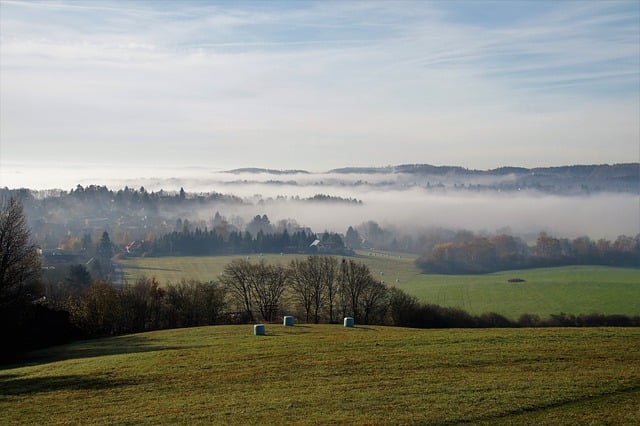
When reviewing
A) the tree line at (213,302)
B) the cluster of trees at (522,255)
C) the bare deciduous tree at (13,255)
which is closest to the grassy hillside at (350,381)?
the bare deciduous tree at (13,255)

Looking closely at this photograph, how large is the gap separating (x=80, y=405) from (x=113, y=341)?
25468 millimetres

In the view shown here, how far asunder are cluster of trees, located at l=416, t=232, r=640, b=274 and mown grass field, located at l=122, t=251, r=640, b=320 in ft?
21.0

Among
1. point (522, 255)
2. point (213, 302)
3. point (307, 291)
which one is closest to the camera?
point (213, 302)

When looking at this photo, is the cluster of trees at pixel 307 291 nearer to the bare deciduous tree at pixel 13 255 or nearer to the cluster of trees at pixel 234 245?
the bare deciduous tree at pixel 13 255

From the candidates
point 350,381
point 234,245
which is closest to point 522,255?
point 234,245

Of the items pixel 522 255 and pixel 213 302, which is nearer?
pixel 213 302

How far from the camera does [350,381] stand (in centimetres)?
2861

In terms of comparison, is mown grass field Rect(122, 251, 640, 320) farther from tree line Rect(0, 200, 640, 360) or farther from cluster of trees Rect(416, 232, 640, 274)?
tree line Rect(0, 200, 640, 360)

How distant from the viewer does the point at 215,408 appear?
25078 millimetres

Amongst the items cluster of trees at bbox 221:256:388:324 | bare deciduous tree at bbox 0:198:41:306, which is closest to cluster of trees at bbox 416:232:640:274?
cluster of trees at bbox 221:256:388:324

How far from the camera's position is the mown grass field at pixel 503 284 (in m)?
88.0

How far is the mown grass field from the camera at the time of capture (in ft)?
289

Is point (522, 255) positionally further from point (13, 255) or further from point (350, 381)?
point (350, 381)

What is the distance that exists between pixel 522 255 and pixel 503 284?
4179 cm
